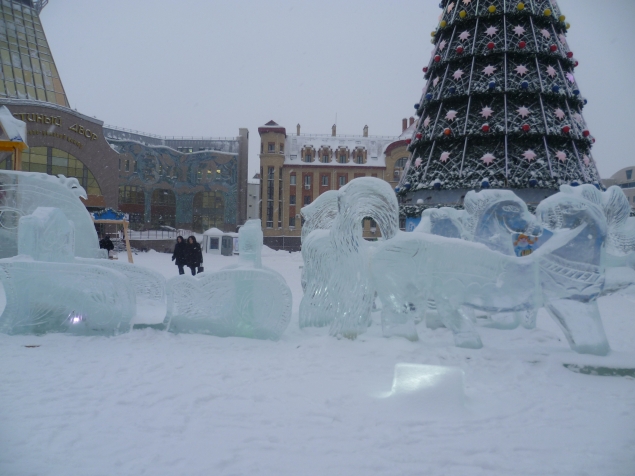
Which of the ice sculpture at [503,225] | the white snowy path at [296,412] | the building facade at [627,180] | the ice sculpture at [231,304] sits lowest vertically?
the white snowy path at [296,412]

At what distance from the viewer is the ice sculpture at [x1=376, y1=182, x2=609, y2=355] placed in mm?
4504

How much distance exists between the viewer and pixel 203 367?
4.09 m

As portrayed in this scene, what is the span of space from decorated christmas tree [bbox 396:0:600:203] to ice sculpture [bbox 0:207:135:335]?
791 centimetres

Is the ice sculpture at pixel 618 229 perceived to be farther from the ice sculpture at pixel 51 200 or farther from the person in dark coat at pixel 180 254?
the person in dark coat at pixel 180 254

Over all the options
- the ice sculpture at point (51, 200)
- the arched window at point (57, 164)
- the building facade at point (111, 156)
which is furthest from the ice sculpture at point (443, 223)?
the arched window at point (57, 164)

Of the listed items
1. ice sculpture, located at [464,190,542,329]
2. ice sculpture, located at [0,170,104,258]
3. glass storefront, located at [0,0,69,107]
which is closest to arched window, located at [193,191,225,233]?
glass storefront, located at [0,0,69,107]

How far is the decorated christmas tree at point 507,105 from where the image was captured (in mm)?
10141

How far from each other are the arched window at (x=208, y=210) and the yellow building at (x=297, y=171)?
6039 mm

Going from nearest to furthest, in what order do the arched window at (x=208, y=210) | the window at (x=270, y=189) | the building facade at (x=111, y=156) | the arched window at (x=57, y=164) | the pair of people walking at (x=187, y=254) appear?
the pair of people walking at (x=187, y=254) → the building facade at (x=111, y=156) → the arched window at (x=57, y=164) → the window at (x=270, y=189) → the arched window at (x=208, y=210)

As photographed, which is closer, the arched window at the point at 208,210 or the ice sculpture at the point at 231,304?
the ice sculpture at the point at 231,304

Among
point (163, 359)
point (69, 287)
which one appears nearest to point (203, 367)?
point (163, 359)

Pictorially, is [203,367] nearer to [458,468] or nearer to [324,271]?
[324,271]

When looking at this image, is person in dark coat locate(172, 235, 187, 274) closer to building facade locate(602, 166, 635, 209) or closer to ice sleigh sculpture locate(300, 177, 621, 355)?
ice sleigh sculpture locate(300, 177, 621, 355)

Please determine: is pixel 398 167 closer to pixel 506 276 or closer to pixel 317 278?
pixel 317 278
